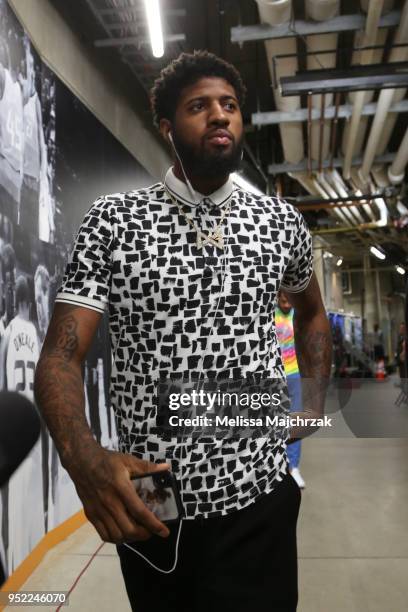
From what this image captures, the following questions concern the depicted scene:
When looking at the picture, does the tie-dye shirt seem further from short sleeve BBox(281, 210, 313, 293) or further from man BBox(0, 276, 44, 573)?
short sleeve BBox(281, 210, 313, 293)

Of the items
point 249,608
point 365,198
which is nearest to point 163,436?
point 249,608

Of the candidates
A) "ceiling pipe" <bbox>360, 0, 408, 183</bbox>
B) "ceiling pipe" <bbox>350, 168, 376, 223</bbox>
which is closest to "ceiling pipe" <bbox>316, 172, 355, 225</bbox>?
"ceiling pipe" <bbox>350, 168, 376, 223</bbox>

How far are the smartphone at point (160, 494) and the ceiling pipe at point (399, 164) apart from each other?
5478mm

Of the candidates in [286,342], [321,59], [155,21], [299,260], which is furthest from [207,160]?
[321,59]

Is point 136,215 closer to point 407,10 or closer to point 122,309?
point 122,309

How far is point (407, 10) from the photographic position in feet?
11.7

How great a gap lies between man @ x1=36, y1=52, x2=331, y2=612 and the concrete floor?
93 cm

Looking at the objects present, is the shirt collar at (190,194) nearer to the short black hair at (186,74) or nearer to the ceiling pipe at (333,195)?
the short black hair at (186,74)

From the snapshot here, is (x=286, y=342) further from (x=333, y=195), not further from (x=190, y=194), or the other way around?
(x=333, y=195)

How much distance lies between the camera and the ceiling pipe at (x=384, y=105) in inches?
150

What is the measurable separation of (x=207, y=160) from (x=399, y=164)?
19.1 ft

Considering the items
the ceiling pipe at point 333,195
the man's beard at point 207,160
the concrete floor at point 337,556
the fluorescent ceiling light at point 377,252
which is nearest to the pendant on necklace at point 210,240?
the man's beard at point 207,160

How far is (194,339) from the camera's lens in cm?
97

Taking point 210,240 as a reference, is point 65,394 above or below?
below
